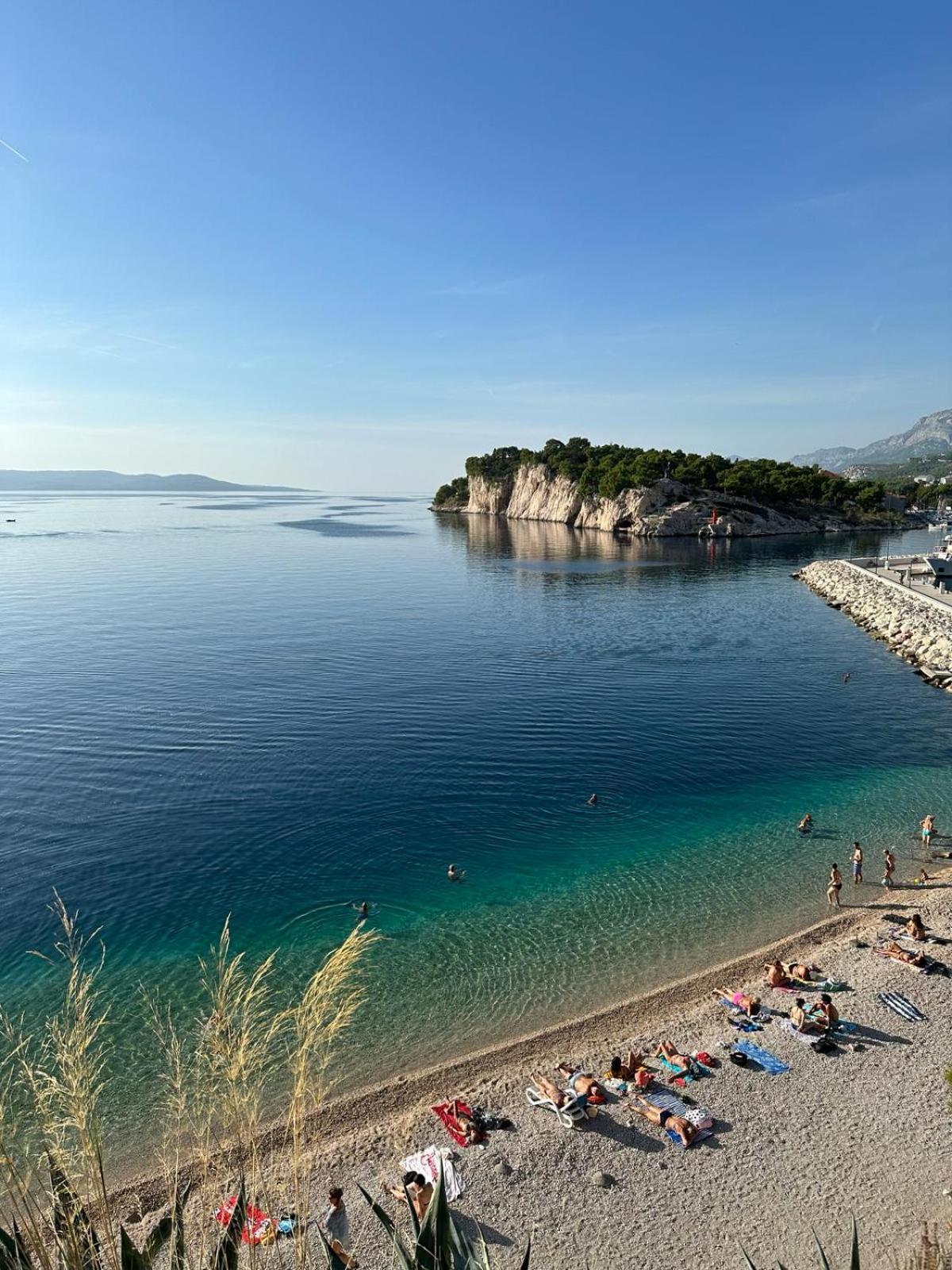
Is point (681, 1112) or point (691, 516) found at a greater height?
point (691, 516)

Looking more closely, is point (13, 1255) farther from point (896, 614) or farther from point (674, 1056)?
point (896, 614)

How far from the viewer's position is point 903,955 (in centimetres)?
2006

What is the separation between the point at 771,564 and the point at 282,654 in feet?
257

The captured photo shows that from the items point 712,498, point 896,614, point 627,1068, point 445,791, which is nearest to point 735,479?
point 712,498

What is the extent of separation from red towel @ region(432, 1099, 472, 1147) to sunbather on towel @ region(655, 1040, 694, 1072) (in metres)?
4.55

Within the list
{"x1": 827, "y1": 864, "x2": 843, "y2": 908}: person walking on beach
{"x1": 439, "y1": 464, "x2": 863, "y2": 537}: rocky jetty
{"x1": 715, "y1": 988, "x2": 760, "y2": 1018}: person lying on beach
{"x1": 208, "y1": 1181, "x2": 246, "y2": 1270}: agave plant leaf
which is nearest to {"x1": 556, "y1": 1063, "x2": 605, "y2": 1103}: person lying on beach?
{"x1": 715, "y1": 988, "x2": 760, "y2": 1018}: person lying on beach

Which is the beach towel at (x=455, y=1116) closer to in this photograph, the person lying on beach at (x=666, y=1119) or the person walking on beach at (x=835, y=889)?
the person lying on beach at (x=666, y=1119)

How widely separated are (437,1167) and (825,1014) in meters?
9.77

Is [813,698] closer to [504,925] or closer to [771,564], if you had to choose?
[504,925]

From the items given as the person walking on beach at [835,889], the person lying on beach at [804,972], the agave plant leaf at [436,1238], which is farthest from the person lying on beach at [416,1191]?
the person walking on beach at [835,889]

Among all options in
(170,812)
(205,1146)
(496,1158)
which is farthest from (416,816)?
(205,1146)

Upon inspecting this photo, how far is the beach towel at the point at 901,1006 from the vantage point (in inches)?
698

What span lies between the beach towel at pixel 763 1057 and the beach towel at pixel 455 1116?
631cm

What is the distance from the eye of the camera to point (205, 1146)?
6445 mm
